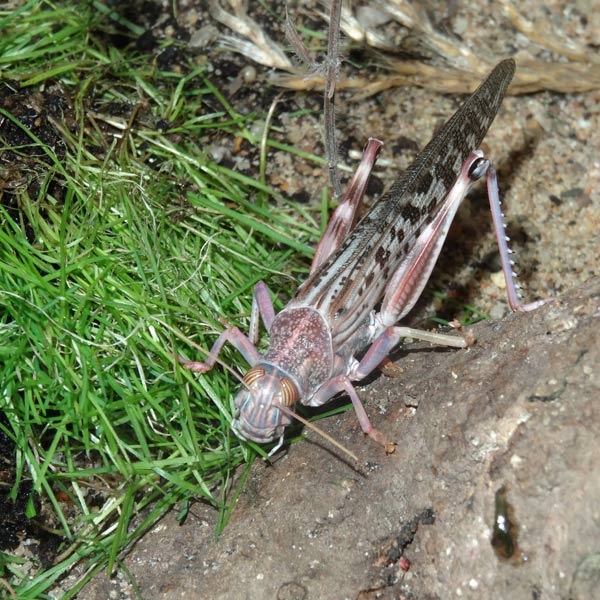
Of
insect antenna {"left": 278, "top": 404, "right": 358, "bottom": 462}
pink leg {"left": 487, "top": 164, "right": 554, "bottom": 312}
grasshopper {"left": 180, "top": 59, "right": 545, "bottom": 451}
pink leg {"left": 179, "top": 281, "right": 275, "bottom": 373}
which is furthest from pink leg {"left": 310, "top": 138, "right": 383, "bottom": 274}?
insect antenna {"left": 278, "top": 404, "right": 358, "bottom": 462}

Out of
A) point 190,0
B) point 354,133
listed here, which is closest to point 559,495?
point 354,133

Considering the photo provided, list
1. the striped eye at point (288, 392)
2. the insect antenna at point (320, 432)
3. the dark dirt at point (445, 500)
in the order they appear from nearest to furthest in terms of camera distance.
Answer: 1. the dark dirt at point (445, 500)
2. the insect antenna at point (320, 432)
3. the striped eye at point (288, 392)

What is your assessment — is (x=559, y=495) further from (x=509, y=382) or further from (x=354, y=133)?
(x=354, y=133)

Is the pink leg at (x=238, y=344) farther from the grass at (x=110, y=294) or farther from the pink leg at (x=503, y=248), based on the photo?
the pink leg at (x=503, y=248)

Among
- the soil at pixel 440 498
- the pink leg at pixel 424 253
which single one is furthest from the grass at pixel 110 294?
the pink leg at pixel 424 253

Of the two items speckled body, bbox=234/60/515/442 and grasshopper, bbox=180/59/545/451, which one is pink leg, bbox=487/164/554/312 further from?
speckled body, bbox=234/60/515/442

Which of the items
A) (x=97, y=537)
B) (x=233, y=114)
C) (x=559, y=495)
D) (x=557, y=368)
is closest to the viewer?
(x=559, y=495)
